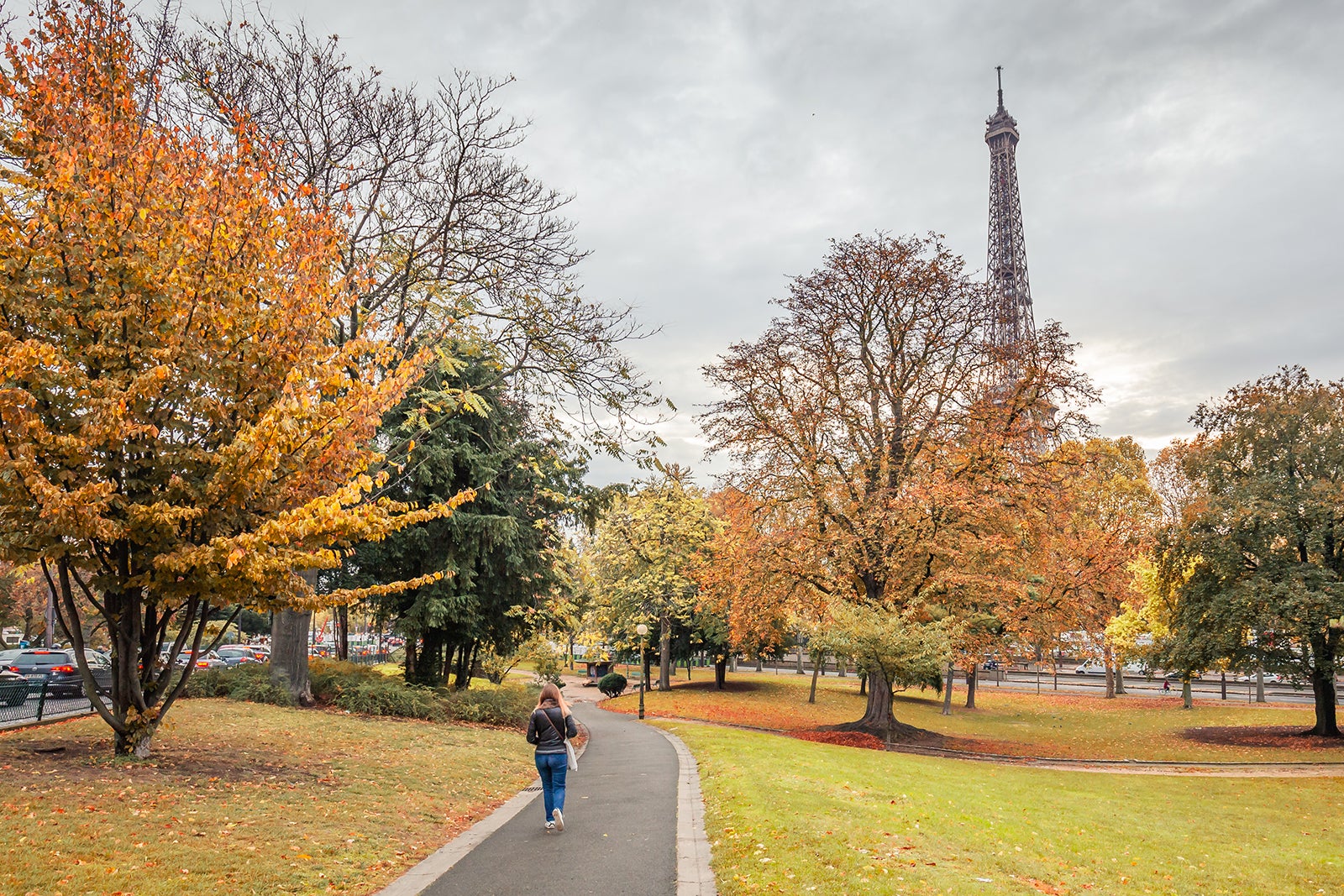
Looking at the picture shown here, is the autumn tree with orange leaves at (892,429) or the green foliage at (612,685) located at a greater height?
the autumn tree with orange leaves at (892,429)

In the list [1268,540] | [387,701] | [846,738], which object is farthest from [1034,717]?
[387,701]

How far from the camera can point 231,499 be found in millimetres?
9203

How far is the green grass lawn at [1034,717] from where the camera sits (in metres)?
24.3

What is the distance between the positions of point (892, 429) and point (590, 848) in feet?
63.5

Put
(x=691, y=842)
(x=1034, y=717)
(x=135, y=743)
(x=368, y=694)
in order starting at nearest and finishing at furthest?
(x=691, y=842) < (x=135, y=743) < (x=368, y=694) < (x=1034, y=717)

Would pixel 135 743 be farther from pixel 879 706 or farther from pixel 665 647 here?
pixel 665 647

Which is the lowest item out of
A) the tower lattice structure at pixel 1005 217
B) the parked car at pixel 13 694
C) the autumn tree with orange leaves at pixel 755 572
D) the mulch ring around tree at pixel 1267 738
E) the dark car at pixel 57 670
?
the mulch ring around tree at pixel 1267 738

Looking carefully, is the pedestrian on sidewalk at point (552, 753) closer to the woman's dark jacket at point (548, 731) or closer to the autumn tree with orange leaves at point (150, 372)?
the woman's dark jacket at point (548, 731)

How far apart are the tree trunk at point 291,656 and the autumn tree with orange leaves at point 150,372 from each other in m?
8.35

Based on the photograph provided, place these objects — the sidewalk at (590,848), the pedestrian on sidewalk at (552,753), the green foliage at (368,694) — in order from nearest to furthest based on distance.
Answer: the sidewalk at (590,848), the pedestrian on sidewalk at (552,753), the green foliage at (368,694)

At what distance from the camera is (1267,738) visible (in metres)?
25.9

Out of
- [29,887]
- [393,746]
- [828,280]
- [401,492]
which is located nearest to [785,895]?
[29,887]

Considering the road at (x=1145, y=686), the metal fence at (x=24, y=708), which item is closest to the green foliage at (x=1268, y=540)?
the road at (x=1145, y=686)

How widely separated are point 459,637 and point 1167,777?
19569 mm
